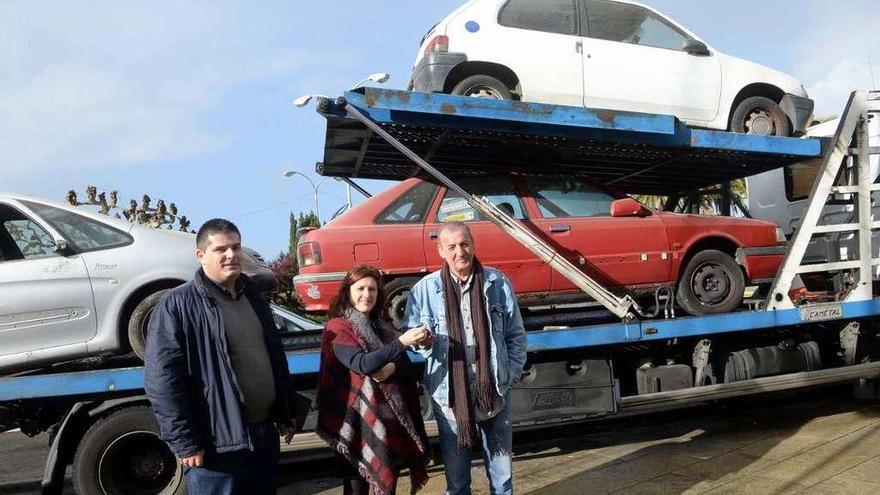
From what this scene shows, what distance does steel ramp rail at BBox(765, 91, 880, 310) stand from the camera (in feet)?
17.3

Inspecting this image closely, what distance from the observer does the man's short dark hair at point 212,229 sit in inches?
98.6

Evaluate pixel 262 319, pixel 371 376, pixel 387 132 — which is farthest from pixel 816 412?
pixel 262 319

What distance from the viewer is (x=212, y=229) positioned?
2506 mm

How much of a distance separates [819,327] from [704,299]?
131 cm

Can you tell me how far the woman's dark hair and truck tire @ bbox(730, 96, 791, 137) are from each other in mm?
4025

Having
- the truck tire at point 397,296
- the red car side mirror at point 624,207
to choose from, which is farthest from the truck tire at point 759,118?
the truck tire at point 397,296

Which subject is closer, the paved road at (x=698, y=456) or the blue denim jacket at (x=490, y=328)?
the blue denim jacket at (x=490, y=328)

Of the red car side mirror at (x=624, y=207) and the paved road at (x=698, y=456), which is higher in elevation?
the red car side mirror at (x=624, y=207)

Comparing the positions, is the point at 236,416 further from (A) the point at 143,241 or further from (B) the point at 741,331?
(B) the point at 741,331

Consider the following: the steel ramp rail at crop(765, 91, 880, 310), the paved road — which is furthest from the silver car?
the steel ramp rail at crop(765, 91, 880, 310)

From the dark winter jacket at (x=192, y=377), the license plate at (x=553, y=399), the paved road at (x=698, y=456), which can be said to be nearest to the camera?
the dark winter jacket at (x=192, y=377)

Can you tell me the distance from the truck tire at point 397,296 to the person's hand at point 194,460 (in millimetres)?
2170

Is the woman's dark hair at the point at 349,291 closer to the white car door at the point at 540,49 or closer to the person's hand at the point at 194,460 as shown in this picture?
the person's hand at the point at 194,460

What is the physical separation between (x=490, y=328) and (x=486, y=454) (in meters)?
0.61
